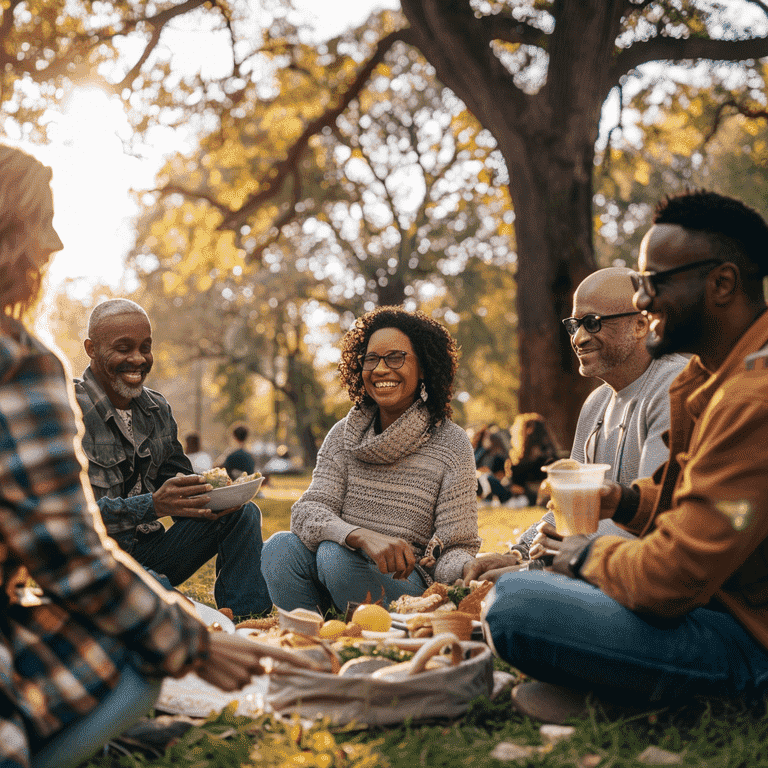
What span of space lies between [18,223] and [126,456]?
241 cm

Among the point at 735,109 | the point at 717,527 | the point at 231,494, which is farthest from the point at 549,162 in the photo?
the point at 717,527

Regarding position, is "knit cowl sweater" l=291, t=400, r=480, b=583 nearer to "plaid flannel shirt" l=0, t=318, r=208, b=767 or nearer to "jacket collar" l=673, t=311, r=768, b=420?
"jacket collar" l=673, t=311, r=768, b=420

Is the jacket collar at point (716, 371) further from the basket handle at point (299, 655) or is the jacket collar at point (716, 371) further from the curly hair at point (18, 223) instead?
the curly hair at point (18, 223)

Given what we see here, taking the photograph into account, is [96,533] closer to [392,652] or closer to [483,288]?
[392,652]

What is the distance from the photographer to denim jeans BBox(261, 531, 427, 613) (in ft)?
12.8

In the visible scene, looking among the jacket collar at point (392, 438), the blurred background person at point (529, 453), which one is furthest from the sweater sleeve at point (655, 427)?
the blurred background person at point (529, 453)

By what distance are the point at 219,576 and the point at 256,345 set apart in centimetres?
2980

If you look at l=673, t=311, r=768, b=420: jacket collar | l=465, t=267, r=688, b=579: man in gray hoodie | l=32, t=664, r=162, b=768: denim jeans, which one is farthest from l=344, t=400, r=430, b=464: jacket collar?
l=32, t=664, r=162, b=768: denim jeans

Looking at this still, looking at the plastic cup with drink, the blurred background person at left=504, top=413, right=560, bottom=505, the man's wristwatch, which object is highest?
the plastic cup with drink

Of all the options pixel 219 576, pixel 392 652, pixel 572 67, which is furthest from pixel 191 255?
pixel 392 652

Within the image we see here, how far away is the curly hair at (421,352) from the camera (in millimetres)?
4340

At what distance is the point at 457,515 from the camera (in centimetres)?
406

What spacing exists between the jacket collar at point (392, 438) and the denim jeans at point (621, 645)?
1682 millimetres

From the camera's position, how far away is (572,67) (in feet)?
30.2
